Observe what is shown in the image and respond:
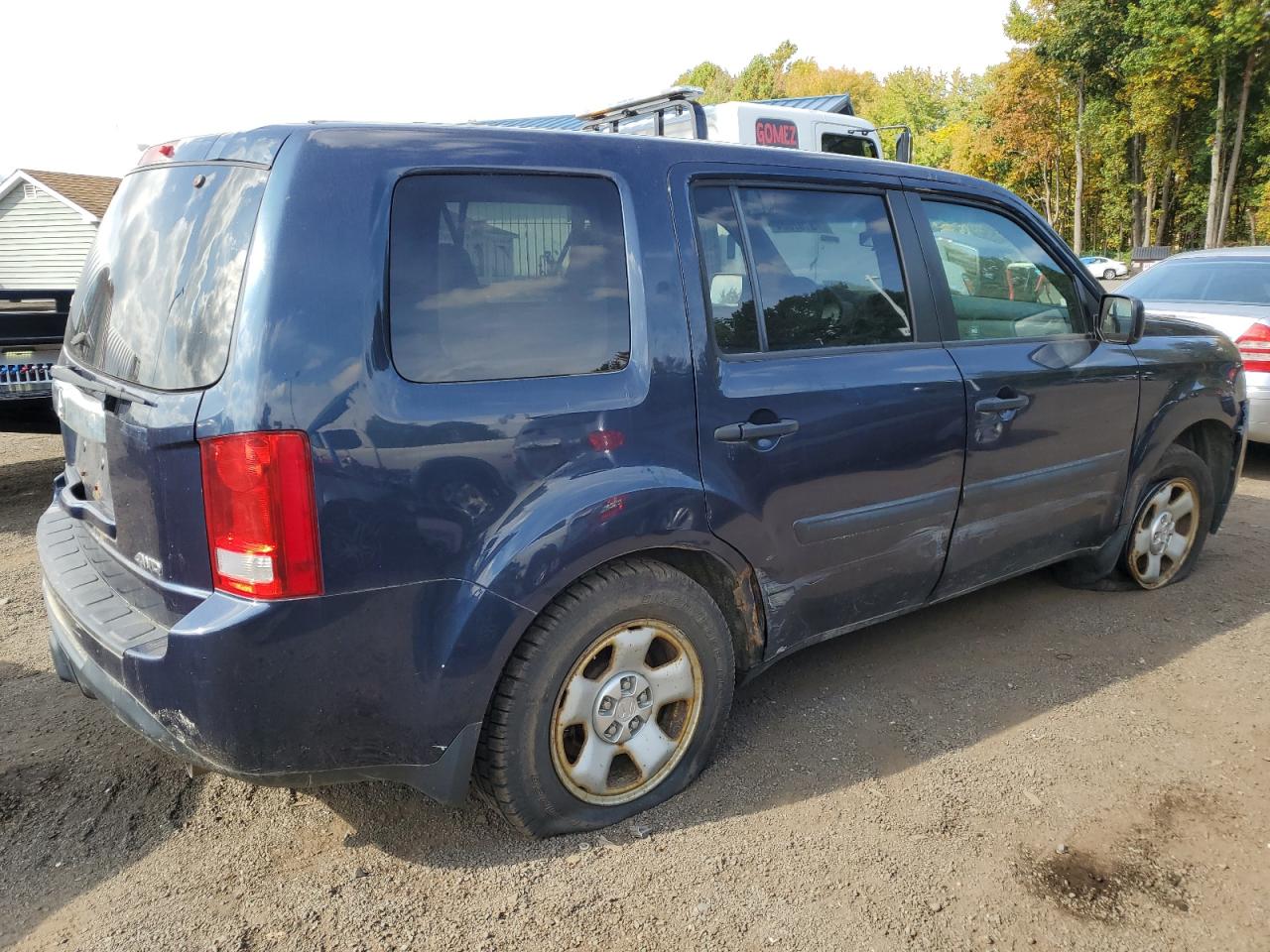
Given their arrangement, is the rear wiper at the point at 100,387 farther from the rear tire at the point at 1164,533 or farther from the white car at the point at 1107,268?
the white car at the point at 1107,268

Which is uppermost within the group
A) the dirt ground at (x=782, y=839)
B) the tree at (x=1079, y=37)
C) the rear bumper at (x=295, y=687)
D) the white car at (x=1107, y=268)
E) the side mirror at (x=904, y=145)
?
the tree at (x=1079, y=37)

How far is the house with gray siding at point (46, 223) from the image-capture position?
29.6 m

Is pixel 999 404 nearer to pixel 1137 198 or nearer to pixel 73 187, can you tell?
pixel 73 187

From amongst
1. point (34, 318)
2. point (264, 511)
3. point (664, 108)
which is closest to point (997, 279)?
point (264, 511)

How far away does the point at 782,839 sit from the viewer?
2.74 meters

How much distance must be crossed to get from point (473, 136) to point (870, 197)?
151 centimetres

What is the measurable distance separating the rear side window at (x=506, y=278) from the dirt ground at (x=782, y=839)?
4.42ft

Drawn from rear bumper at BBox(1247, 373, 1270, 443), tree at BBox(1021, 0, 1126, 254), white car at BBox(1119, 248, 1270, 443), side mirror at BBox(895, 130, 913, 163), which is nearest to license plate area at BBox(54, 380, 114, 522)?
white car at BBox(1119, 248, 1270, 443)

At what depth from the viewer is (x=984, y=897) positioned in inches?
98.5

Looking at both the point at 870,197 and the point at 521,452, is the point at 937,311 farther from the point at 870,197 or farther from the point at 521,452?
the point at 521,452

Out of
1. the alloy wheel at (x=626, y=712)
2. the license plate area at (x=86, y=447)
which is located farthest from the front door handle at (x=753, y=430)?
the license plate area at (x=86, y=447)

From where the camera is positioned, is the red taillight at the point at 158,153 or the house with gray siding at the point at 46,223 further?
the house with gray siding at the point at 46,223

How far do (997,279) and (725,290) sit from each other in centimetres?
143

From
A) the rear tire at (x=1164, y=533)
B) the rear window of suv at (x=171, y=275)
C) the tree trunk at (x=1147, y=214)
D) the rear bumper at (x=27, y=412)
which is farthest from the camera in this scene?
the tree trunk at (x=1147, y=214)
